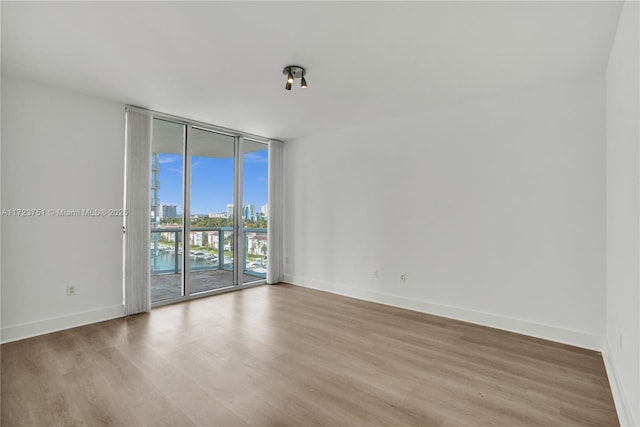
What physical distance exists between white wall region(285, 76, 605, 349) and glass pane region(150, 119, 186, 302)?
227cm

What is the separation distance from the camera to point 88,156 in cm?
362

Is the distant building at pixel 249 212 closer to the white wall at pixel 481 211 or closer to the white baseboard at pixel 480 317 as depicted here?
the white wall at pixel 481 211

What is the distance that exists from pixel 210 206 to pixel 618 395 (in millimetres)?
5039

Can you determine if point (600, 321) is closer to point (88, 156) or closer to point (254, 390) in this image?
point (254, 390)

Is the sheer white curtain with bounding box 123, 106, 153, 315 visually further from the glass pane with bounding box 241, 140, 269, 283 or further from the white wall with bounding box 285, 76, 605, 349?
the white wall with bounding box 285, 76, 605, 349

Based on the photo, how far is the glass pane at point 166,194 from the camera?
443 centimetres

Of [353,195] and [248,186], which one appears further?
[248,186]

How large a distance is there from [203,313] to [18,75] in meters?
3.21

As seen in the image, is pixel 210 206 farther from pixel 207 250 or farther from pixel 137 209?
pixel 137 209

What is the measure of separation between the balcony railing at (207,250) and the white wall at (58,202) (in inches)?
29.9

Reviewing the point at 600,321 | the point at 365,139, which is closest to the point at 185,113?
the point at 365,139

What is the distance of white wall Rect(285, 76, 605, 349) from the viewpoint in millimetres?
3049

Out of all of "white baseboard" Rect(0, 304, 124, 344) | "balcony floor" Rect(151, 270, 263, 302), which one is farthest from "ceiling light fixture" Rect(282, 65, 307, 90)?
"balcony floor" Rect(151, 270, 263, 302)

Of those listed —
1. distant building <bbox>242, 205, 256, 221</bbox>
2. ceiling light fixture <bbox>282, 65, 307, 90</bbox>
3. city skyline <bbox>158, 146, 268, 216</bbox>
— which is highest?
ceiling light fixture <bbox>282, 65, 307, 90</bbox>
